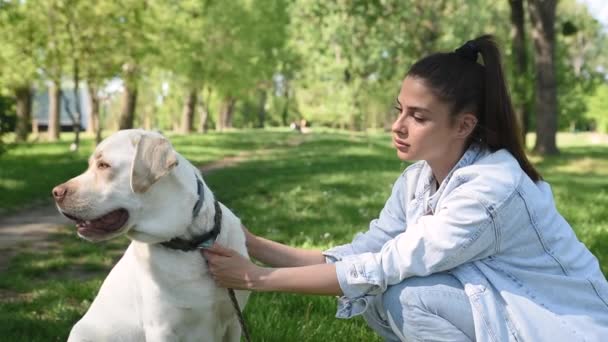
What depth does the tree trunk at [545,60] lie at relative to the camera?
17078 millimetres

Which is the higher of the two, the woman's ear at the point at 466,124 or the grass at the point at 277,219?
the woman's ear at the point at 466,124

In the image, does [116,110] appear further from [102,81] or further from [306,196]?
[306,196]

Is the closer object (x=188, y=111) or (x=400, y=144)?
(x=400, y=144)

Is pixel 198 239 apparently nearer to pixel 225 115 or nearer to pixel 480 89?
pixel 480 89

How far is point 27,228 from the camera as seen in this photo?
26.5ft

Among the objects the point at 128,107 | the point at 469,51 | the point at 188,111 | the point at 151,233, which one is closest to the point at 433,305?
the point at 469,51

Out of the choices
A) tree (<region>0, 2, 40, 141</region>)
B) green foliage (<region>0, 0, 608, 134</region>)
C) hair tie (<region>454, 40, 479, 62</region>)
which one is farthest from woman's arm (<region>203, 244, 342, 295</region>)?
tree (<region>0, 2, 40, 141</region>)

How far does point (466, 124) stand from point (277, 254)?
1303 millimetres

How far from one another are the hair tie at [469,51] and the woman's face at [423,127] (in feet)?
0.89

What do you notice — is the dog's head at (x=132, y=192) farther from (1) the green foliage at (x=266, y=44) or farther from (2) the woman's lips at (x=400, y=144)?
(1) the green foliage at (x=266, y=44)

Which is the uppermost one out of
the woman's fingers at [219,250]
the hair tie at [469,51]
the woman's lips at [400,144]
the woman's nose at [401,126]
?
the hair tie at [469,51]

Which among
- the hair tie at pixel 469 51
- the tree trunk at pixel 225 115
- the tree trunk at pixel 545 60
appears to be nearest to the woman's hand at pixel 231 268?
the hair tie at pixel 469 51

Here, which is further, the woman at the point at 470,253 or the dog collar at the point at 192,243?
the dog collar at the point at 192,243

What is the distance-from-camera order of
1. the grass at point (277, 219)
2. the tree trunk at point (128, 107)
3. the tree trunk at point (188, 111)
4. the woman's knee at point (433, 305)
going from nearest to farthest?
the woman's knee at point (433, 305)
the grass at point (277, 219)
the tree trunk at point (128, 107)
the tree trunk at point (188, 111)
